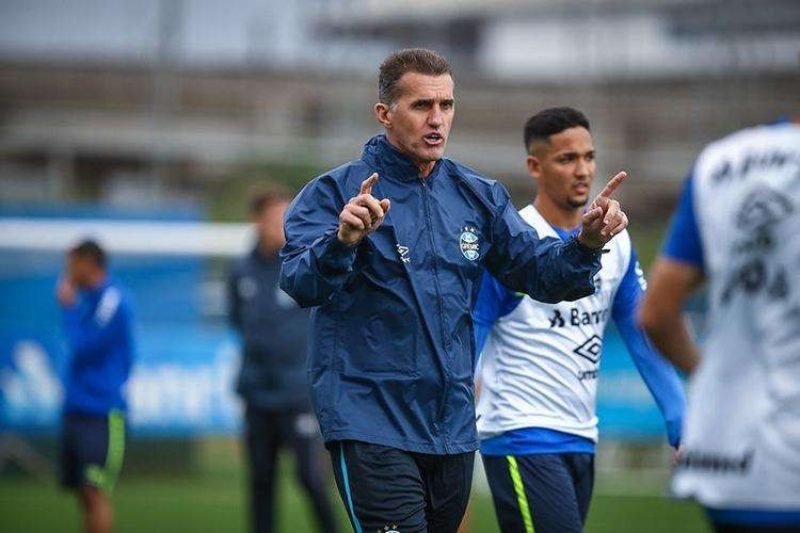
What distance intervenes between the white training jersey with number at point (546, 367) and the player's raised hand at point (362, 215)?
5.49 feet

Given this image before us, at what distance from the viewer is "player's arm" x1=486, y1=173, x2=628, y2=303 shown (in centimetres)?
584

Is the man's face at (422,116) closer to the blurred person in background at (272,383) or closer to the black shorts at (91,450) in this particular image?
the blurred person in background at (272,383)

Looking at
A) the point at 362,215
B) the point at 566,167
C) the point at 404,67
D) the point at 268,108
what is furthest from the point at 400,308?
the point at 268,108

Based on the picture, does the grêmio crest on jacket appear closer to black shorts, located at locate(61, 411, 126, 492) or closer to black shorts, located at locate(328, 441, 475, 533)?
black shorts, located at locate(328, 441, 475, 533)

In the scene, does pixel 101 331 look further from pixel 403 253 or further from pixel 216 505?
pixel 403 253

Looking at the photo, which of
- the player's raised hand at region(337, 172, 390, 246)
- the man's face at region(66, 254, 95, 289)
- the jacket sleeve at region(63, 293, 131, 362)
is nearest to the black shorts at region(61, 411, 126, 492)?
the jacket sleeve at region(63, 293, 131, 362)

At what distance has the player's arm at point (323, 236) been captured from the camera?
17.6 feet

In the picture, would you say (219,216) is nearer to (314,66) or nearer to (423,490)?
(314,66)

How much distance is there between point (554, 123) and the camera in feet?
24.1

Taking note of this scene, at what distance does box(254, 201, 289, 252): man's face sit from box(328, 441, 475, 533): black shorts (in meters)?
5.67

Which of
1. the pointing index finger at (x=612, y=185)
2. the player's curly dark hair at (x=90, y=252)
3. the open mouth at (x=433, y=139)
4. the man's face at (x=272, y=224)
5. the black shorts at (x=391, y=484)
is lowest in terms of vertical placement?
the black shorts at (x=391, y=484)

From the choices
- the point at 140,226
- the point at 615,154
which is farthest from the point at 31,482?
the point at 615,154

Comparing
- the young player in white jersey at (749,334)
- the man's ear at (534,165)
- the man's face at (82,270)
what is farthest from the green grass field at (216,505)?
the young player in white jersey at (749,334)

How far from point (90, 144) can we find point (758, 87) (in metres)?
18.2
